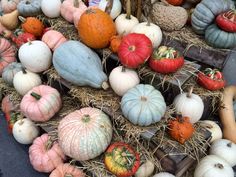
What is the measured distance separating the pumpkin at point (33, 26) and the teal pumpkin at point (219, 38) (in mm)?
2202

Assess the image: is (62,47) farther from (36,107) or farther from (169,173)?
(169,173)

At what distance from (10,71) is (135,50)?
186 cm

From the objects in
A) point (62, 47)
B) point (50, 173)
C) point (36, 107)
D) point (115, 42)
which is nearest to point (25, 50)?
point (62, 47)

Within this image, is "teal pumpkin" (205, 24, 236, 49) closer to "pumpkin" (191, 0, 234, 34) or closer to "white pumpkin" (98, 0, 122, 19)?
"pumpkin" (191, 0, 234, 34)

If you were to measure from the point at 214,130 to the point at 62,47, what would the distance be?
196 cm

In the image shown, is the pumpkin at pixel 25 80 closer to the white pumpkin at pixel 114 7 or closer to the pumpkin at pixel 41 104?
the pumpkin at pixel 41 104

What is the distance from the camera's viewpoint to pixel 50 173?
316 centimetres

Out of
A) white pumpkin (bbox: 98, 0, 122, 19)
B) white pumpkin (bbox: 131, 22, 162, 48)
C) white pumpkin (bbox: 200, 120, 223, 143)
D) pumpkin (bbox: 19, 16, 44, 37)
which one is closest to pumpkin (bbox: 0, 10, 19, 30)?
pumpkin (bbox: 19, 16, 44, 37)

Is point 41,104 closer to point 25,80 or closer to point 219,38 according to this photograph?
point 25,80

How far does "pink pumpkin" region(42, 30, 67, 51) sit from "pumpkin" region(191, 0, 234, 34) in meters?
1.61

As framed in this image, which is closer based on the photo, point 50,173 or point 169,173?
point 169,173

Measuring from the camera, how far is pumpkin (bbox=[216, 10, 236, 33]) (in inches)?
117

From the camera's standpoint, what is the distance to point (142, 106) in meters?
2.56

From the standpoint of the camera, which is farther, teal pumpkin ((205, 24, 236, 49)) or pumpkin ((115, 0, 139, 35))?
pumpkin ((115, 0, 139, 35))
